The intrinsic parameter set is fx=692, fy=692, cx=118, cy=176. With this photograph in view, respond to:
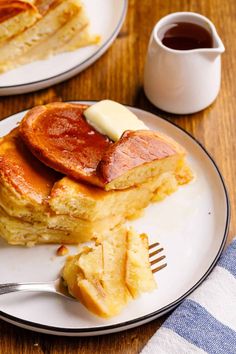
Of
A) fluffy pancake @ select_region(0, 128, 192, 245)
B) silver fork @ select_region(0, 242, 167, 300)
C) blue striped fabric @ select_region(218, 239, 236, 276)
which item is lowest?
blue striped fabric @ select_region(218, 239, 236, 276)

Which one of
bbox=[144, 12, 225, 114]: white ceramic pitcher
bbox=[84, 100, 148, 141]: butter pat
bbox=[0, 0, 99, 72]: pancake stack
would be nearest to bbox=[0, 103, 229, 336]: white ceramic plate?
bbox=[144, 12, 225, 114]: white ceramic pitcher

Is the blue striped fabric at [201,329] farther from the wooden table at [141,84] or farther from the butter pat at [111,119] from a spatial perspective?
the butter pat at [111,119]

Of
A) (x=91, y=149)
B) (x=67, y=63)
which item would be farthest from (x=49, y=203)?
(x=67, y=63)

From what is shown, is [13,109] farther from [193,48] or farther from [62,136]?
[193,48]

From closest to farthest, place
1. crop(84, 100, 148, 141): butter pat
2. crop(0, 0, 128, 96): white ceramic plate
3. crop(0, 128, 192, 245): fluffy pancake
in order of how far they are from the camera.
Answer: crop(0, 128, 192, 245): fluffy pancake → crop(84, 100, 148, 141): butter pat → crop(0, 0, 128, 96): white ceramic plate

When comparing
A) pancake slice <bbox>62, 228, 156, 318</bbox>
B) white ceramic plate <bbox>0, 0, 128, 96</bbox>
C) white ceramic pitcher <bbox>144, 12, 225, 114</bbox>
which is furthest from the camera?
white ceramic plate <bbox>0, 0, 128, 96</bbox>

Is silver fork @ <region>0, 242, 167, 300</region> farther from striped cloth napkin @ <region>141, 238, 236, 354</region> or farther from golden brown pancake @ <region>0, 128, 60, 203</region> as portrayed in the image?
golden brown pancake @ <region>0, 128, 60, 203</region>

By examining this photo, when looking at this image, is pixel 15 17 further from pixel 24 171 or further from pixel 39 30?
pixel 24 171

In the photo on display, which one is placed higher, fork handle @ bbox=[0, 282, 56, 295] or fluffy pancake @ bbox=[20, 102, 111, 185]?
fluffy pancake @ bbox=[20, 102, 111, 185]
